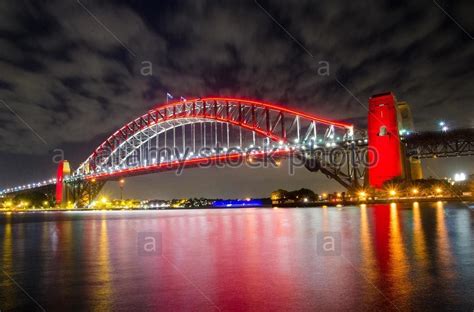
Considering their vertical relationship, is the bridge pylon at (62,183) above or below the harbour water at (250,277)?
above

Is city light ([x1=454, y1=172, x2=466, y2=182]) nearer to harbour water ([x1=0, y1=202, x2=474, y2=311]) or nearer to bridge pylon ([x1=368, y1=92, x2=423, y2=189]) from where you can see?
bridge pylon ([x1=368, y1=92, x2=423, y2=189])

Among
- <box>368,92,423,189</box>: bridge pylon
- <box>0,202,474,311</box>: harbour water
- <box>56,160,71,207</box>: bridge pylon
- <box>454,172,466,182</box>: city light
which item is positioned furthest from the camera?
<box>56,160,71,207</box>: bridge pylon

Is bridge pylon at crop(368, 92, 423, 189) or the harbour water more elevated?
bridge pylon at crop(368, 92, 423, 189)

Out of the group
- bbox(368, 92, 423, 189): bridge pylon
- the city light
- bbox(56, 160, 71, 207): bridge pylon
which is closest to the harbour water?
bbox(368, 92, 423, 189): bridge pylon

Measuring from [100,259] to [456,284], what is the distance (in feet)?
22.5

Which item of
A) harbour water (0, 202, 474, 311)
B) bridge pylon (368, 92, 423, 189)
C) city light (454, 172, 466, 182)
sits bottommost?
harbour water (0, 202, 474, 311)

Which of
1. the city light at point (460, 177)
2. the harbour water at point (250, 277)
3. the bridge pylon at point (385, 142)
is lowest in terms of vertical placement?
the harbour water at point (250, 277)

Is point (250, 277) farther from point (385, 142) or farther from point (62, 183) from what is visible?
point (62, 183)

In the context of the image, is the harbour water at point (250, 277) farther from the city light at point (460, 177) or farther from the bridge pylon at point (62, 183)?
the bridge pylon at point (62, 183)

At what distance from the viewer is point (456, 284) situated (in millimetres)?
5836

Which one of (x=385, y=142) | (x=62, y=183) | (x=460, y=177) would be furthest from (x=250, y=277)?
(x=62, y=183)

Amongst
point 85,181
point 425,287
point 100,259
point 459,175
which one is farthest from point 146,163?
point 425,287

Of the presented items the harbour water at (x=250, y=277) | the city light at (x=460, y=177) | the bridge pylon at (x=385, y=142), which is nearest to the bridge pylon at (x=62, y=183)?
the bridge pylon at (x=385, y=142)

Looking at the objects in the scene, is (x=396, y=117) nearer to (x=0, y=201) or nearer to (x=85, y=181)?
(x=85, y=181)
